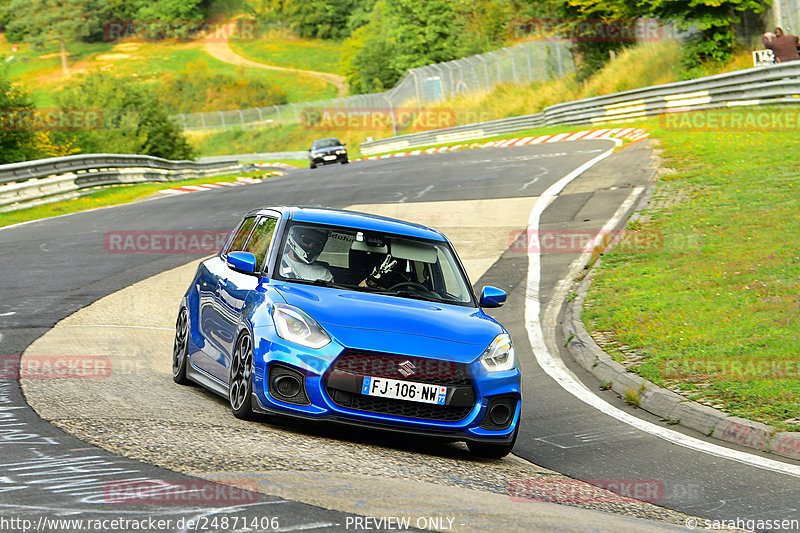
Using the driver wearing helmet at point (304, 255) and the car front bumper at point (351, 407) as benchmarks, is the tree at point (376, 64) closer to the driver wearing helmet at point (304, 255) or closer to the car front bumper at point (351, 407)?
the driver wearing helmet at point (304, 255)

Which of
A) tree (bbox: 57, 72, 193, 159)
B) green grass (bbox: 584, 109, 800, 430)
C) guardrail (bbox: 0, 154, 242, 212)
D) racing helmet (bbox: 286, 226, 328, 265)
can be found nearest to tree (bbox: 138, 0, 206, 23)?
tree (bbox: 57, 72, 193, 159)

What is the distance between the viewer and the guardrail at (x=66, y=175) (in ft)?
82.7

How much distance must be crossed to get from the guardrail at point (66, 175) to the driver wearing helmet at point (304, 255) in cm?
1874

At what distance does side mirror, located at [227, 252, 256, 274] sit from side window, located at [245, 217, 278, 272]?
17 centimetres

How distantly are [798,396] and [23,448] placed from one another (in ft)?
19.1

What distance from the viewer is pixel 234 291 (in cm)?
787

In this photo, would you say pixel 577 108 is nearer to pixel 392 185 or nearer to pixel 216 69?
pixel 392 185

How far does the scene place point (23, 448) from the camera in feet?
18.9


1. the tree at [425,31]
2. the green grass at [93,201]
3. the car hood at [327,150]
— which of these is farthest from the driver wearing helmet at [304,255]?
the tree at [425,31]

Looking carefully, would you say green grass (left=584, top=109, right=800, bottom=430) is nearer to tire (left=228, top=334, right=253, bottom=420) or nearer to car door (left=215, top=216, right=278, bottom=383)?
car door (left=215, top=216, right=278, bottom=383)

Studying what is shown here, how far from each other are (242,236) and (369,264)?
157 centimetres

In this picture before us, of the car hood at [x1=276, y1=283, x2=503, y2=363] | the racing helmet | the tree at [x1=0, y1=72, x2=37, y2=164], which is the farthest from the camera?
the tree at [x1=0, y1=72, x2=37, y2=164]

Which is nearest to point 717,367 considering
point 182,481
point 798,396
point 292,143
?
point 798,396

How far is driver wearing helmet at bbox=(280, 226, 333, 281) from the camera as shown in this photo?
303 inches
